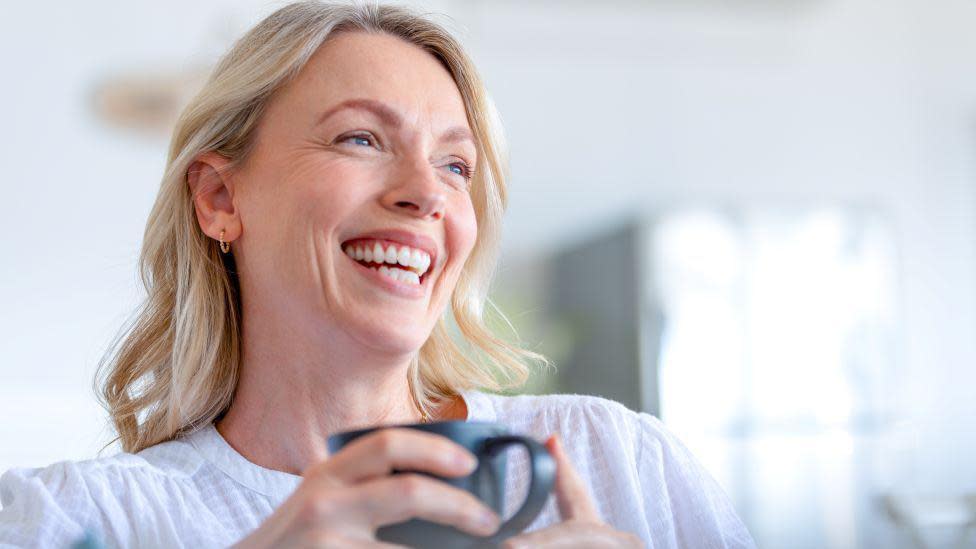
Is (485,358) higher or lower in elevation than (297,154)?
lower

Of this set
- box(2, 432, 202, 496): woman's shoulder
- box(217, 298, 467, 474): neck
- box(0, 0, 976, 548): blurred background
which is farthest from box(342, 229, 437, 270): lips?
box(0, 0, 976, 548): blurred background

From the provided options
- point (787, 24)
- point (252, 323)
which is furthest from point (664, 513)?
point (787, 24)

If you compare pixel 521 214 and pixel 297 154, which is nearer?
pixel 297 154

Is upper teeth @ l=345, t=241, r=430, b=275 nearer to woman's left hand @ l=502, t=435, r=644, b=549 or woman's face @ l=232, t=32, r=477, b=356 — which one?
woman's face @ l=232, t=32, r=477, b=356

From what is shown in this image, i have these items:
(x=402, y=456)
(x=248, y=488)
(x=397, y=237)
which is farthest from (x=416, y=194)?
(x=402, y=456)

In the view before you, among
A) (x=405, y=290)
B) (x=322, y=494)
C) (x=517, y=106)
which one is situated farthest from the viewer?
(x=517, y=106)

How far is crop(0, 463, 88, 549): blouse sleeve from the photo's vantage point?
102cm

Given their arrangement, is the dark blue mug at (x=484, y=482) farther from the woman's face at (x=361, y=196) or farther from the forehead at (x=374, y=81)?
the forehead at (x=374, y=81)

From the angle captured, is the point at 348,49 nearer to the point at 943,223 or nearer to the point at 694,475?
the point at 694,475

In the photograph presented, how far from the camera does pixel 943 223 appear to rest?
5777 mm

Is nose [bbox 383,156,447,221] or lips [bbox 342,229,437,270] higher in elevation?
nose [bbox 383,156,447,221]

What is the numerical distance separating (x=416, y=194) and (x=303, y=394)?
28 cm

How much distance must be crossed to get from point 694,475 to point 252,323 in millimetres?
584

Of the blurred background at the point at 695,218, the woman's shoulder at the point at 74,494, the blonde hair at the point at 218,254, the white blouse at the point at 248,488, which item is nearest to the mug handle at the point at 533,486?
the white blouse at the point at 248,488
